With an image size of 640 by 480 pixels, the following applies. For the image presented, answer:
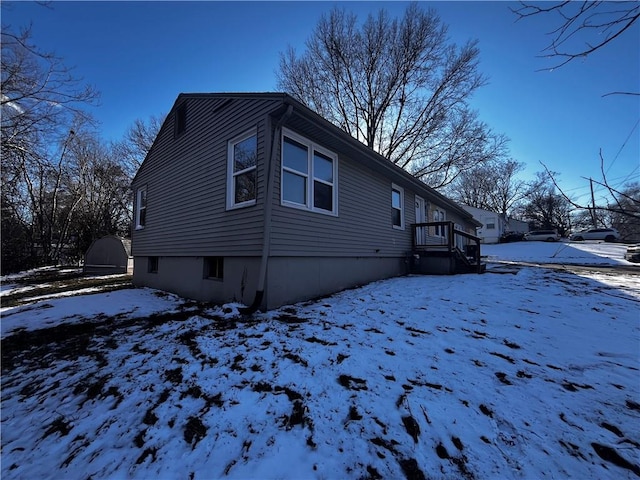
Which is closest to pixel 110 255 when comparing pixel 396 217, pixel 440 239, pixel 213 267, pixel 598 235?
pixel 213 267

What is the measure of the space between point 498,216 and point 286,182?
125ft

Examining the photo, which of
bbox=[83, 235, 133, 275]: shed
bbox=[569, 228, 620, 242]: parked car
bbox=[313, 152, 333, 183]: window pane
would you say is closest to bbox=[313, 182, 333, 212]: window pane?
bbox=[313, 152, 333, 183]: window pane

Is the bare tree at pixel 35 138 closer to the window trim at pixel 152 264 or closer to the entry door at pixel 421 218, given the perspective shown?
the window trim at pixel 152 264

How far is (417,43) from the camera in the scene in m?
15.7

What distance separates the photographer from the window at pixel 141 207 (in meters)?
9.36

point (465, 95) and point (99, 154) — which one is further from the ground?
point (465, 95)

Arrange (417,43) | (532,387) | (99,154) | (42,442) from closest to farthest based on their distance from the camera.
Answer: (42,442) → (532,387) → (417,43) → (99,154)

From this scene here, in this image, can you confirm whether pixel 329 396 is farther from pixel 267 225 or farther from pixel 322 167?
pixel 322 167

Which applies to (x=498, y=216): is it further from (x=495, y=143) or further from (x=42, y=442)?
(x=42, y=442)

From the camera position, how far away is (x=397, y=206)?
9430mm

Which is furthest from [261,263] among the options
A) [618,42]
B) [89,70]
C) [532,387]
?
[89,70]

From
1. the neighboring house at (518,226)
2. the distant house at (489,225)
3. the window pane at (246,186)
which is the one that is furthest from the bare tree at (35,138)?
the neighboring house at (518,226)

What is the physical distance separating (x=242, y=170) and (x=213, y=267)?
2455 millimetres

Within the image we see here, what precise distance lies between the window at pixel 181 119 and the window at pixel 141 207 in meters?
2.85
